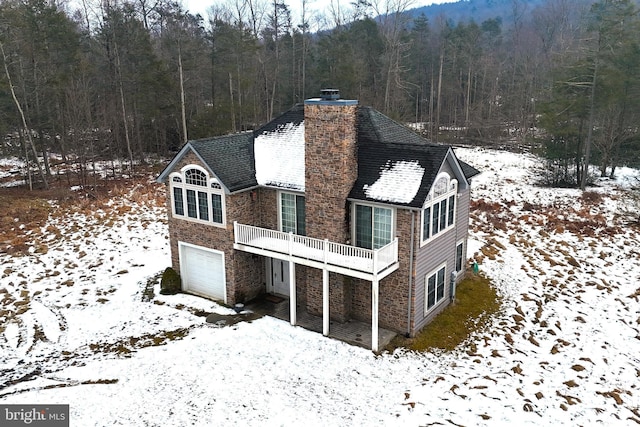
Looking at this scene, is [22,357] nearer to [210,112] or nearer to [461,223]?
[461,223]

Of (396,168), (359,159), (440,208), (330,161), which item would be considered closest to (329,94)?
(330,161)

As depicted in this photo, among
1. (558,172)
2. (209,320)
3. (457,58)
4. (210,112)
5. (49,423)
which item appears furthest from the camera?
(457,58)

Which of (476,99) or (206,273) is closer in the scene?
(206,273)

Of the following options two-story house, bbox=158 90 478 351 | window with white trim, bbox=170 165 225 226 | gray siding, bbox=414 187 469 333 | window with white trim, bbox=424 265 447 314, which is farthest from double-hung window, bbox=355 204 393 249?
window with white trim, bbox=170 165 225 226

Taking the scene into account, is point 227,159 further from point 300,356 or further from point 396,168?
point 300,356

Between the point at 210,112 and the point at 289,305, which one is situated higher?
the point at 210,112

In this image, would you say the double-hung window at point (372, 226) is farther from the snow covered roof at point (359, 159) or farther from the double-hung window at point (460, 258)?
the double-hung window at point (460, 258)

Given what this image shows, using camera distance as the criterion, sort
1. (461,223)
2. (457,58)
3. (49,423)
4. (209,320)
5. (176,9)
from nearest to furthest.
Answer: (49,423) → (209,320) → (461,223) → (176,9) → (457,58)

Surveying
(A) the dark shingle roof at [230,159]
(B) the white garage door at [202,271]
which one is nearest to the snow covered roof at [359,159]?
(A) the dark shingle roof at [230,159]

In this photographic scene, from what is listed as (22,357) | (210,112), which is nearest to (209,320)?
(22,357)
